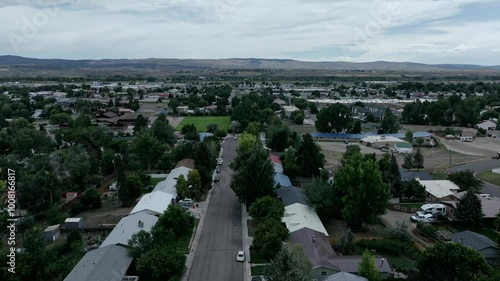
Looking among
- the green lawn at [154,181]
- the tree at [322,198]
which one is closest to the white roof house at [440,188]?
the tree at [322,198]

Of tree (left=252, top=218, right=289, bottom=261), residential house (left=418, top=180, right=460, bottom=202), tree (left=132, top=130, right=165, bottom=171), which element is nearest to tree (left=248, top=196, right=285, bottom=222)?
tree (left=252, top=218, right=289, bottom=261)

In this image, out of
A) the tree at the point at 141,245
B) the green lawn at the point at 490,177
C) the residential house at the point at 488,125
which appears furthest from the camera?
the residential house at the point at 488,125

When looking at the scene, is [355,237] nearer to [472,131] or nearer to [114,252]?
[114,252]

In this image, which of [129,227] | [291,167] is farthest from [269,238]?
[291,167]

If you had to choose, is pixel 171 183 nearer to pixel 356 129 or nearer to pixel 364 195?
pixel 364 195

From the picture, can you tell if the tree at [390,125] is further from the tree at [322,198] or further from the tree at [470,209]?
the tree at [322,198]

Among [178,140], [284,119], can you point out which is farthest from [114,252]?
[284,119]
